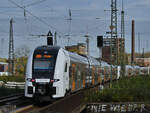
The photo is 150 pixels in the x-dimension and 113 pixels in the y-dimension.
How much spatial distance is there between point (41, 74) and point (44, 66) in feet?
1.90

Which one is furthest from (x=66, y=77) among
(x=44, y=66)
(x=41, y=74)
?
(x=41, y=74)

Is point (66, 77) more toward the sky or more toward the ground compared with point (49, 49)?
more toward the ground

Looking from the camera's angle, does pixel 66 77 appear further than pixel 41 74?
Yes

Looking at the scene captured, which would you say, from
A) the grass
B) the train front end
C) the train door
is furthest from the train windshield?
the grass

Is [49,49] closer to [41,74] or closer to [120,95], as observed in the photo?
[41,74]

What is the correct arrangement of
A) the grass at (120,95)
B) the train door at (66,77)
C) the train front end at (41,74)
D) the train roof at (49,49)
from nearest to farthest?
the grass at (120,95), the train front end at (41,74), the train roof at (49,49), the train door at (66,77)

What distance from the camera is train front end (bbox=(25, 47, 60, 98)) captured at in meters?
20.4

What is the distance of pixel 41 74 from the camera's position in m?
20.7

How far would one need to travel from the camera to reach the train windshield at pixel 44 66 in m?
20.7

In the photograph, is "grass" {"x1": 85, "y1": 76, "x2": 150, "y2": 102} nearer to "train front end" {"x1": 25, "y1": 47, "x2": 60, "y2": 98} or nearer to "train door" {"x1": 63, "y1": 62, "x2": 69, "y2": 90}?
"train front end" {"x1": 25, "y1": 47, "x2": 60, "y2": 98}

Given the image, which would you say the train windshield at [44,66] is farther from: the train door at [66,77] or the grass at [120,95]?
the grass at [120,95]

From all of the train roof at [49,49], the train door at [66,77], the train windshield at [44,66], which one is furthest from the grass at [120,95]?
the train roof at [49,49]

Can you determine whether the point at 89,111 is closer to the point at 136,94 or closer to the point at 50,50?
the point at 136,94

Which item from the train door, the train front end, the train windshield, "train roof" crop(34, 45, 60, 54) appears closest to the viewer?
the train front end
